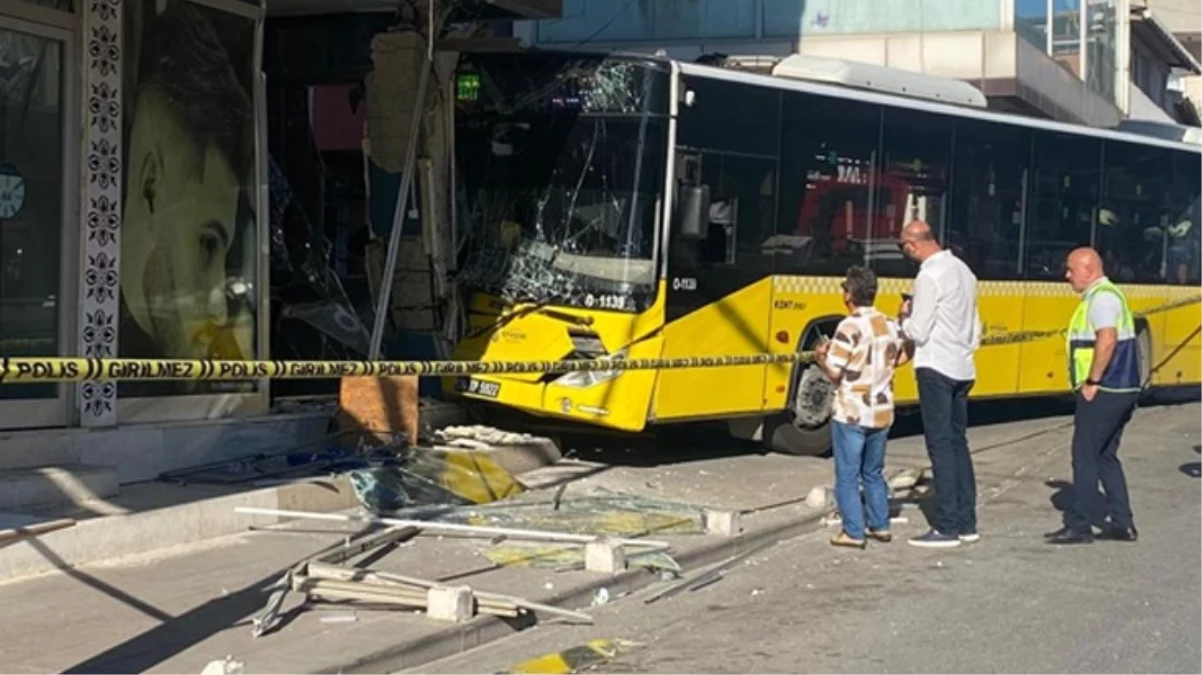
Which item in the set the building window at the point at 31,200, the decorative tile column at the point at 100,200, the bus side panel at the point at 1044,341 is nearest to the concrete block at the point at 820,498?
the decorative tile column at the point at 100,200

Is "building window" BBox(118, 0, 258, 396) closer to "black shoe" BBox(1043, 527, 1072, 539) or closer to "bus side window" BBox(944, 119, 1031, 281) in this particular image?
"black shoe" BBox(1043, 527, 1072, 539)

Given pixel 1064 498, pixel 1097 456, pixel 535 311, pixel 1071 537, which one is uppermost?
pixel 535 311

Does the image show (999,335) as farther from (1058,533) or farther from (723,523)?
(723,523)

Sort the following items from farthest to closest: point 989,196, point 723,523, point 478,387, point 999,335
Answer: point 989,196 → point 999,335 → point 478,387 → point 723,523

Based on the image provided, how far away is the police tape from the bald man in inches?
117

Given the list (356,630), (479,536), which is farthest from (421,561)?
(356,630)

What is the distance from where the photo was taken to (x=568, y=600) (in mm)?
8625

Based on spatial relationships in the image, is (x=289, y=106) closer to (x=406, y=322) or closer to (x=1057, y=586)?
(x=406, y=322)

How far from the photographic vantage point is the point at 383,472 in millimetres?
11211

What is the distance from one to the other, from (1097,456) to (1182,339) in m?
10.7

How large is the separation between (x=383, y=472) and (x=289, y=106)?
4799mm

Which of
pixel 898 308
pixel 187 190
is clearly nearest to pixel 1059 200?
pixel 898 308

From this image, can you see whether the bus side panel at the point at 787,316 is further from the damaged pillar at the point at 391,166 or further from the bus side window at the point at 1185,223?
the bus side window at the point at 1185,223

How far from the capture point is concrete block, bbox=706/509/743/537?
1057cm
